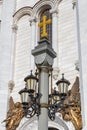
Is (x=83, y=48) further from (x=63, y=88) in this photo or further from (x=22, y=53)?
(x=63, y=88)

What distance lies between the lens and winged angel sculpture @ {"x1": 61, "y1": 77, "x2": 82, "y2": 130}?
36.2 ft

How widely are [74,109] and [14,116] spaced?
3010 mm

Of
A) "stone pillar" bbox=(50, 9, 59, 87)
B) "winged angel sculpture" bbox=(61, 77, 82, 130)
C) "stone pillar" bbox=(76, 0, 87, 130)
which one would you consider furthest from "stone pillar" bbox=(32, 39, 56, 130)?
"stone pillar" bbox=(50, 9, 59, 87)

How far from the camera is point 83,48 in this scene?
11.5m

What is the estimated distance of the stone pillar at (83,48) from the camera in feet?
34.3

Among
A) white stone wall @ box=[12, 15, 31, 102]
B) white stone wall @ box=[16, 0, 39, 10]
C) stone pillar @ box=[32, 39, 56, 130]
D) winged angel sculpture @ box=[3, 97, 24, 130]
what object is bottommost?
winged angel sculpture @ box=[3, 97, 24, 130]

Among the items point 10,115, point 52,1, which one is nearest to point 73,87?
point 10,115

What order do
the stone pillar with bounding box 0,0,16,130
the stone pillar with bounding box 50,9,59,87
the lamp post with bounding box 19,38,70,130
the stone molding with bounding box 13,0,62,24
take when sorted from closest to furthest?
the lamp post with bounding box 19,38,70,130 → the stone pillar with bounding box 50,9,59,87 → the stone pillar with bounding box 0,0,16,130 → the stone molding with bounding box 13,0,62,24

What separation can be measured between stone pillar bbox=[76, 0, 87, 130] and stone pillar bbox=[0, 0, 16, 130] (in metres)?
4.44

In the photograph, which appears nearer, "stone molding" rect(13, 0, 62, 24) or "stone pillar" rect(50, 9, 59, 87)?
"stone pillar" rect(50, 9, 59, 87)

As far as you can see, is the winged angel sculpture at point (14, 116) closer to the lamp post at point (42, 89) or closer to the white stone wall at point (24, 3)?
the white stone wall at point (24, 3)

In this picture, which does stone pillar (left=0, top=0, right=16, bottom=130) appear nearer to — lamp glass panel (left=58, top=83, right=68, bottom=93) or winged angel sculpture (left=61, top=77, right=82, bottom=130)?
winged angel sculpture (left=61, top=77, right=82, bottom=130)

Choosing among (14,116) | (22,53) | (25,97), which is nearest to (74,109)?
Result: (14,116)

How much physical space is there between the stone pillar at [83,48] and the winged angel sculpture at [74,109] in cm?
69
